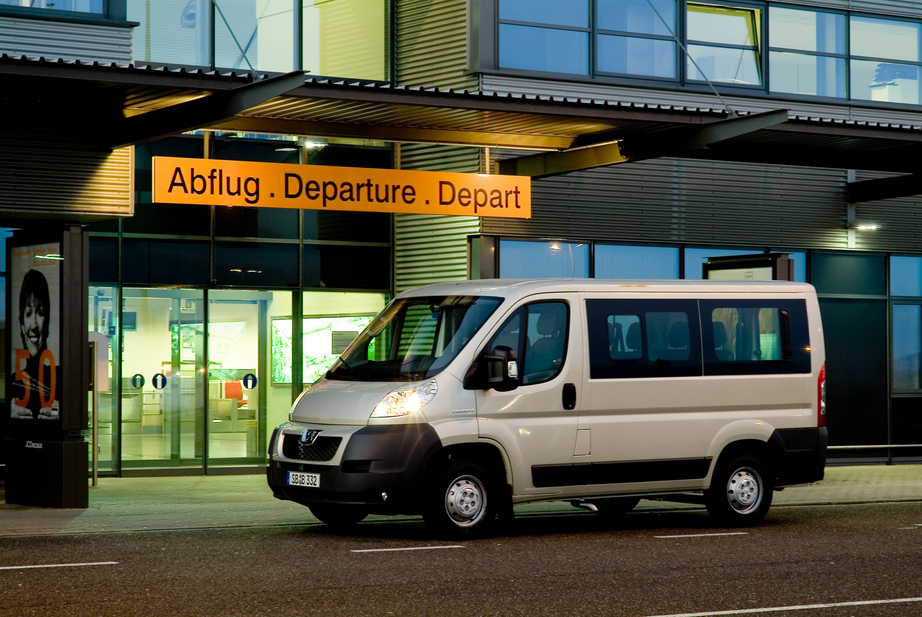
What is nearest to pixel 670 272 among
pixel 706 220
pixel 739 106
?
pixel 706 220

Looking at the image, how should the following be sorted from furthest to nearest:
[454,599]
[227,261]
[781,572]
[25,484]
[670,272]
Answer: [670,272]
[227,261]
[25,484]
[781,572]
[454,599]


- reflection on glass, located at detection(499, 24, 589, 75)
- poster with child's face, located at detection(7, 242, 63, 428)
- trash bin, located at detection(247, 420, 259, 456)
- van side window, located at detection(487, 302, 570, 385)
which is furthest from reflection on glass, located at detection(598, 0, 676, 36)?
poster with child's face, located at detection(7, 242, 63, 428)

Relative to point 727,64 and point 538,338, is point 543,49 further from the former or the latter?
point 538,338

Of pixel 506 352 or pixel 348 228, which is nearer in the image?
pixel 506 352

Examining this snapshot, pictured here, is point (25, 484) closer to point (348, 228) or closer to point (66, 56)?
point (66, 56)

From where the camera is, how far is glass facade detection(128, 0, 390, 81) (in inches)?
675

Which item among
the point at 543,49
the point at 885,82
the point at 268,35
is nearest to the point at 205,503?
the point at 268,35

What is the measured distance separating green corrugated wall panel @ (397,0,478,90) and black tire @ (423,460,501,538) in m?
8.19

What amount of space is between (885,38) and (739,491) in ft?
37.8

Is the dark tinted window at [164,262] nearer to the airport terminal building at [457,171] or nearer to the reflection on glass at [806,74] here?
the airport terminal building at [457,171]

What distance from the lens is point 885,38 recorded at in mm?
20891

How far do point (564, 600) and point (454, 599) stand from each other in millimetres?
675

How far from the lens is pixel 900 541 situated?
11.0 meters

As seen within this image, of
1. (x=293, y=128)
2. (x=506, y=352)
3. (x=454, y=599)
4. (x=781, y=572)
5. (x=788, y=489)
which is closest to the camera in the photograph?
(x=454, y=599)
